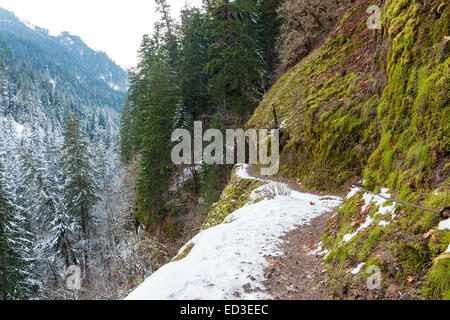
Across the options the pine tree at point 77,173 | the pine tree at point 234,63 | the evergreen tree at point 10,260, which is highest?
the pine tree at point 234,63

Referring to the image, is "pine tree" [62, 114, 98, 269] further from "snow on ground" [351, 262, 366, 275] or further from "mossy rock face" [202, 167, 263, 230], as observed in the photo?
"snow on ground" [351, 262, 366, 275]

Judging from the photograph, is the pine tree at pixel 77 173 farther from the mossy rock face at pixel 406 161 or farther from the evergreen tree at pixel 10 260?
the mossy rock face at pixel 406 161

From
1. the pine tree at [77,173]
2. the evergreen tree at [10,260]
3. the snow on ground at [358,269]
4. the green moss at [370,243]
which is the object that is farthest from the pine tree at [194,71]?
the snow on ground at [358,269]

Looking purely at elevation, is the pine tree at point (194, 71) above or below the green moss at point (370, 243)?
above

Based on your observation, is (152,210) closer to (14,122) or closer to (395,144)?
(395,144)

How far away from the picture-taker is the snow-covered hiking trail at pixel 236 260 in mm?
3578

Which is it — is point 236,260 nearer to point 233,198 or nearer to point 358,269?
point 358,269

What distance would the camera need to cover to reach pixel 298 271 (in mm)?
4148
